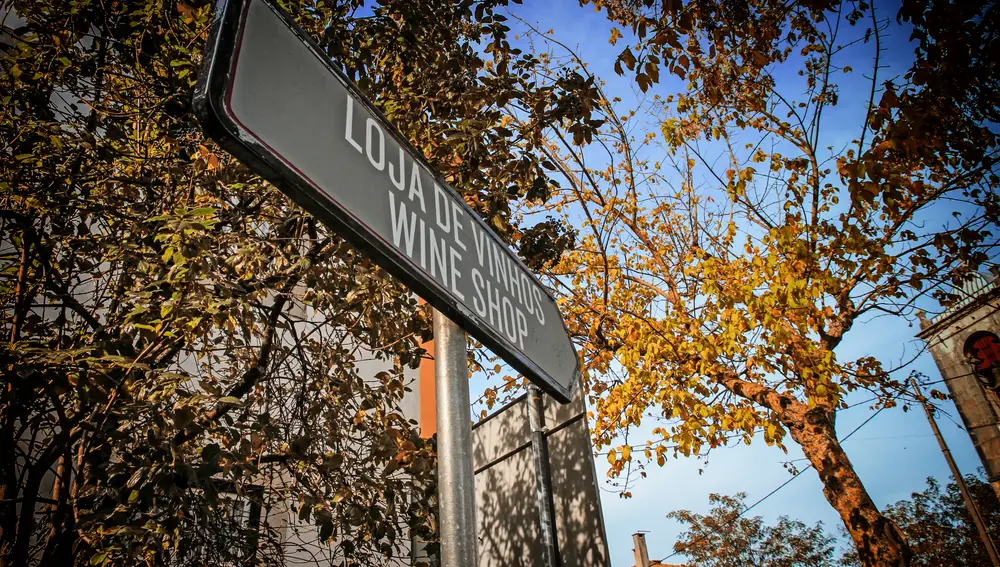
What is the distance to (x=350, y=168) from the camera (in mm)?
1087

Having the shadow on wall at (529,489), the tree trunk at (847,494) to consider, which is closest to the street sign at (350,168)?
the shadow on wall at (529,489)

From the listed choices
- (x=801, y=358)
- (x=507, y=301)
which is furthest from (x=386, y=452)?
(x=801, y=358)

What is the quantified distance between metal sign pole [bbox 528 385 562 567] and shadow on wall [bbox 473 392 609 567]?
A: 32 mm

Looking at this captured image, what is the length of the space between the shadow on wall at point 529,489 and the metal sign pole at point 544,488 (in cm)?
3

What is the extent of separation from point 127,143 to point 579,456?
4.38m

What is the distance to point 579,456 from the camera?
1.86 meters

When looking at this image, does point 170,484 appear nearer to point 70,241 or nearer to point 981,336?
point 70,241

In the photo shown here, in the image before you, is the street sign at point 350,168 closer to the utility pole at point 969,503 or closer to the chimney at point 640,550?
the utility pole at point 969,503

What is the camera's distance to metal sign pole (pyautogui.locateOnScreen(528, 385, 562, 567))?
1835mm

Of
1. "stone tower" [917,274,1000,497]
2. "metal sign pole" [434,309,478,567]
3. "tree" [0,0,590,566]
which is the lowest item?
"metal sign pole" [434,309,478,567]

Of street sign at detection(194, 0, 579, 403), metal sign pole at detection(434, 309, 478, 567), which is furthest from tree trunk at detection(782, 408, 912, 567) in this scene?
metal sign pole at detection(434, 309, 478, 567)

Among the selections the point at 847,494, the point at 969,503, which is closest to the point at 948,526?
the point at 969,503

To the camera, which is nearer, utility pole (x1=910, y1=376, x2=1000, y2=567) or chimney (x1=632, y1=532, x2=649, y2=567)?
utility pole (x1=910, y1=376, x2=1000, y2=567)

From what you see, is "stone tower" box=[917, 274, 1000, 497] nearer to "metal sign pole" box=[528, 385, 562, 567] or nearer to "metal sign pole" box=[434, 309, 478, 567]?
"metal sign pole" box=[528, 385, 562, 567]
